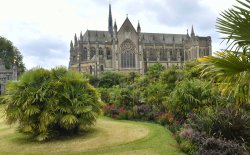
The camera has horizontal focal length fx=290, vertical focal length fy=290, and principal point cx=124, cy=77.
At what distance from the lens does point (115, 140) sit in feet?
36.5

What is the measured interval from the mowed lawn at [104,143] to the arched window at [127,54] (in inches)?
2163

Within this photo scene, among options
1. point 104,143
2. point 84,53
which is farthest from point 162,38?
point 104,143

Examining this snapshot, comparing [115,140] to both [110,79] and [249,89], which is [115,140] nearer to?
[249,89]

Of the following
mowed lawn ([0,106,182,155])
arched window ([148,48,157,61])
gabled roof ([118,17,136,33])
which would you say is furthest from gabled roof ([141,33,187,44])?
mowed lawn ([0,106,182,155])

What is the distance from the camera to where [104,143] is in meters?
10.8

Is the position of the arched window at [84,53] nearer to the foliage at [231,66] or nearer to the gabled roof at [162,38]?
the gabled roof at [162,38]

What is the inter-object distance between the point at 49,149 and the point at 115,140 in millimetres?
2467

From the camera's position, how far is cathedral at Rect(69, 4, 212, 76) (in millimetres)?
67312

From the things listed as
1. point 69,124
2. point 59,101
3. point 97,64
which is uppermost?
point 97,64

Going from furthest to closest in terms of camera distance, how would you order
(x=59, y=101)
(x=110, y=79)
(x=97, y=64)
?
(x=97, y=64) → (x=110, y=79) → (x=59, y=101)

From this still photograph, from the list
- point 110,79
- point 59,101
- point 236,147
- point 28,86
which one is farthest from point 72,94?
point 110,79

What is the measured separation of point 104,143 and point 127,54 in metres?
58.3

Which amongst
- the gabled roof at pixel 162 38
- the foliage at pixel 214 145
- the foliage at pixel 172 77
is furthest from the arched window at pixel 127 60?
the foliage at pixel 214 145

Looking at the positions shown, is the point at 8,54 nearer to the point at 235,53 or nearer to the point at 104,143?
the point at 104,143
